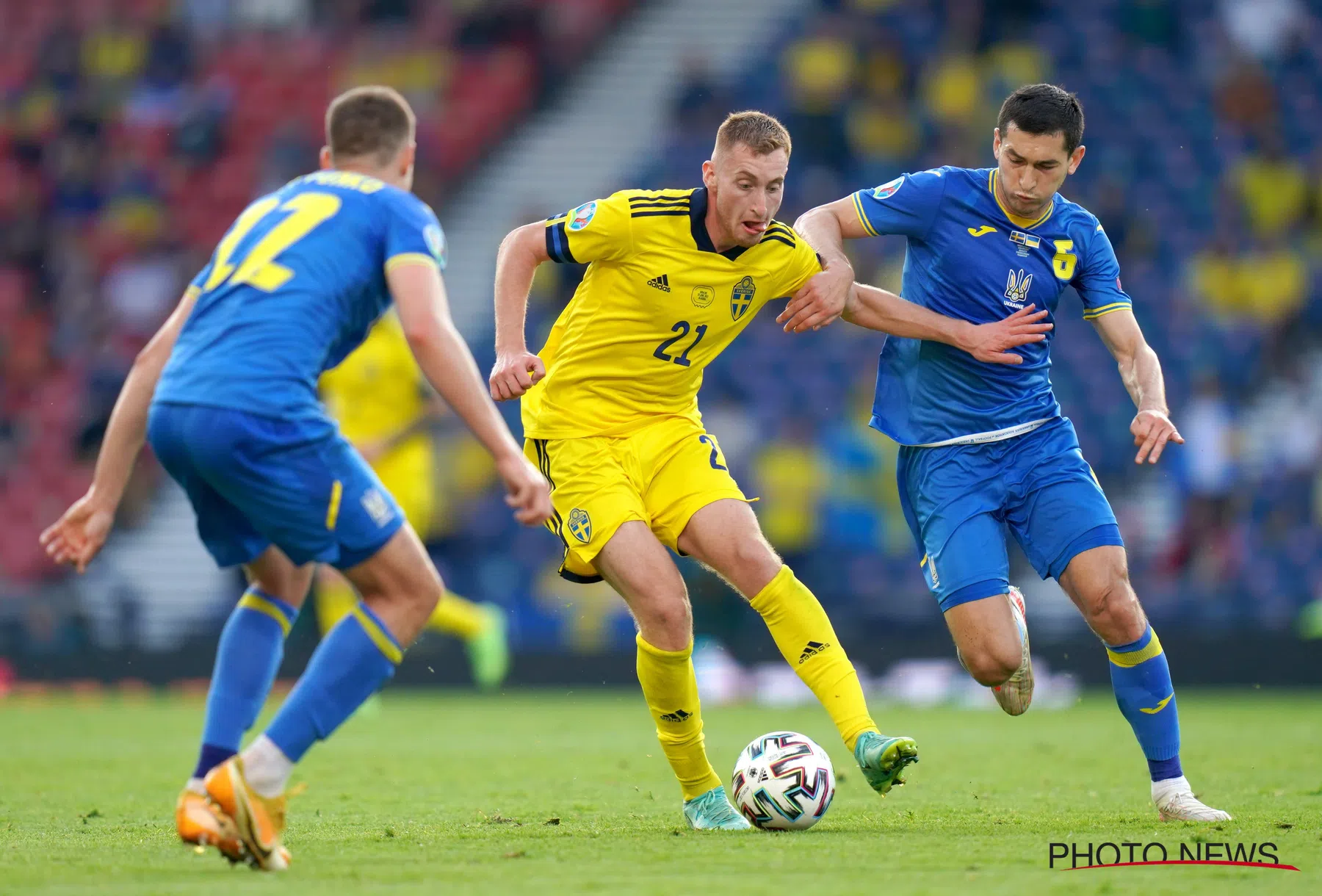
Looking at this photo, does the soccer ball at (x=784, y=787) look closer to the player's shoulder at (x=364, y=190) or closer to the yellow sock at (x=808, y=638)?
the yellow sock at (x=808, y=638)

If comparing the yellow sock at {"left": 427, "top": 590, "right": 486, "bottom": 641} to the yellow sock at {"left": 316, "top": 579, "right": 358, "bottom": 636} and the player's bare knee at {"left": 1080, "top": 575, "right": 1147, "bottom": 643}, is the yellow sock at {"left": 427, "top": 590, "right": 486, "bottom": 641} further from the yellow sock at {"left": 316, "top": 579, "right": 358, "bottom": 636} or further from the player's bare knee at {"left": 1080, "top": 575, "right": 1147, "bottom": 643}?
the player's bare knee at {"left": 1080, "top": 575, "right": 1147, "bottom": 643}

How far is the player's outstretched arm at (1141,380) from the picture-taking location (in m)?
5.80

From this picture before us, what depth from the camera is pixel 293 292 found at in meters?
4.67

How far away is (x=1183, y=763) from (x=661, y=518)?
3.63m

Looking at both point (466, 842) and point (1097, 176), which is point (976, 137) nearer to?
point (1097, 176)

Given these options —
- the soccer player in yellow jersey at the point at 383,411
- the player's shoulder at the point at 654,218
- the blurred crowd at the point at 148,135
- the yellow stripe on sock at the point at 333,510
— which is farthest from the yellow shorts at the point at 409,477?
the blurred crowd at the point at 148,135

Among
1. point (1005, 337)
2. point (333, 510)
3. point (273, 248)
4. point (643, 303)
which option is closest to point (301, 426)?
point (333, 510)

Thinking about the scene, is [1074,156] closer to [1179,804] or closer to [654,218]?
[654,218]

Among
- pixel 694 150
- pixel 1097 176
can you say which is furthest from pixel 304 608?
pixel 1097 176

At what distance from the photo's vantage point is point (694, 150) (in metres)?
17.8

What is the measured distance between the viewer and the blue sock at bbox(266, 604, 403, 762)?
4.54 meters

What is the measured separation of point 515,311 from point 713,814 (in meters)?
2.06

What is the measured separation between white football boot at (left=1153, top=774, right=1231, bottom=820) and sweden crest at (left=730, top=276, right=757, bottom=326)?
96.9 inches

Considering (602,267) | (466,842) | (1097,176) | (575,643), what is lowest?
(575,643)
